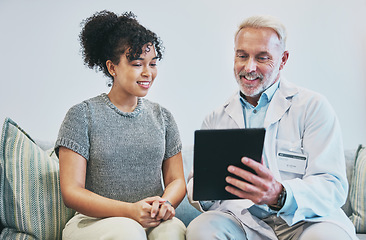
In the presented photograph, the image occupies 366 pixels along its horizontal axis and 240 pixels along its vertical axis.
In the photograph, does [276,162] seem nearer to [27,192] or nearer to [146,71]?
[146,71]

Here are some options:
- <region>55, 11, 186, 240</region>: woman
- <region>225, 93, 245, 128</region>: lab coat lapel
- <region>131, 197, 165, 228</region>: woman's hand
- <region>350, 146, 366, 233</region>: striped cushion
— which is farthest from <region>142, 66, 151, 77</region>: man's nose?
<region>350, 146, 366, 233</region>: striped cushion

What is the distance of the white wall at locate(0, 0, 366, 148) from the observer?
7.25ft

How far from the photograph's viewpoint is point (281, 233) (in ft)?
4.69

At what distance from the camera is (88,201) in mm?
1355

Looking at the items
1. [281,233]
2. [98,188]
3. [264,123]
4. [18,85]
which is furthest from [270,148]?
[18,85]

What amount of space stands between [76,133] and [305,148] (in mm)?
825

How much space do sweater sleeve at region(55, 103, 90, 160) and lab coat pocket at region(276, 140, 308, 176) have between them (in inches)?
27.6

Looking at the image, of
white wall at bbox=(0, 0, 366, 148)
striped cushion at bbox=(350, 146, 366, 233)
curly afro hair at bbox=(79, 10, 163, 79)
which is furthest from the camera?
white wall at bbox=(0, 0, 366, 148)

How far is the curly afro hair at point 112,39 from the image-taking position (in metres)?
1.51

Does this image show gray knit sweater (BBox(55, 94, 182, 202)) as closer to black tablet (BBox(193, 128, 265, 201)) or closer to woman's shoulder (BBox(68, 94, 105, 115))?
woman's shoulder (BBox(68, 94, 105, 115))

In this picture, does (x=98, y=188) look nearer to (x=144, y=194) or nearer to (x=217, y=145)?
(x=144, y=194)

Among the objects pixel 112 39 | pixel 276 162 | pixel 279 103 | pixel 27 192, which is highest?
pixel 112 39

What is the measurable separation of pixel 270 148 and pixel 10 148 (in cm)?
99

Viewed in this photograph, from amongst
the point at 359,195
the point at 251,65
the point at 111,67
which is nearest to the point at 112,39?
the point at 111,67
